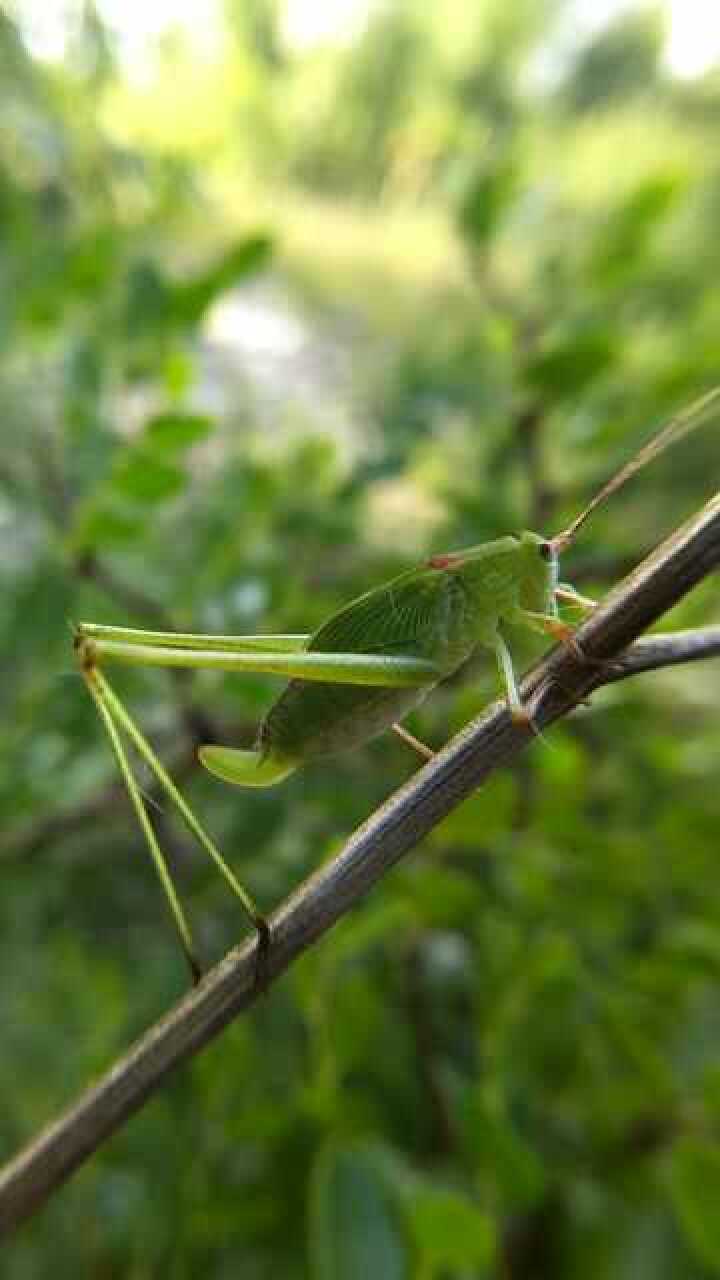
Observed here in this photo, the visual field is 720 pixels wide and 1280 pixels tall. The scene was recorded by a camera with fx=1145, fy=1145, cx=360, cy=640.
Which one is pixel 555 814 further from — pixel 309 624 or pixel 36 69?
pixel 36 69

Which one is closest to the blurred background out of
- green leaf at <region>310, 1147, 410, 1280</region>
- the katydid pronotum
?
green leaf at <region>310, 1147, 410, 1280</region>

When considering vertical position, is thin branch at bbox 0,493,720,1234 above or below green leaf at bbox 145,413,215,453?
below

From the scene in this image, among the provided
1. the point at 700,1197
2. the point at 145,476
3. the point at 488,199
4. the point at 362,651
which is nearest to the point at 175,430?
the point at 145,476

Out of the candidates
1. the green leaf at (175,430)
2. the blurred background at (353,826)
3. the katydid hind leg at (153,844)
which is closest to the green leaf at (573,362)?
the blurred background at (353,826)

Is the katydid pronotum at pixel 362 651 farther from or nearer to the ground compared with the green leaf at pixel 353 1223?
farther from the ground

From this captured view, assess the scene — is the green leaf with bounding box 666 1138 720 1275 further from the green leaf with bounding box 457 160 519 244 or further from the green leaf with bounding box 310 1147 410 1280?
the green leaf with bounding box 457 160 519 244

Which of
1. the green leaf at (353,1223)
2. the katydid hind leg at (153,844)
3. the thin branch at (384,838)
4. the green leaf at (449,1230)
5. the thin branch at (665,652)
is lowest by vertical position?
the green leaf at (449,1230)

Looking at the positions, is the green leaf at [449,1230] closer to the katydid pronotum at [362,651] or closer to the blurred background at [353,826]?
the blurred background at [353,826]

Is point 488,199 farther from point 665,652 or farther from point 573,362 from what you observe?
point 665,652
